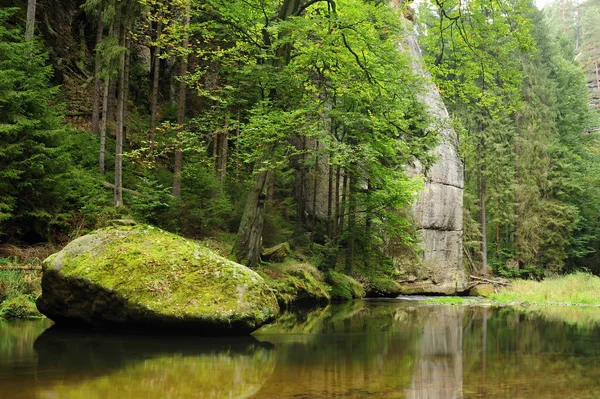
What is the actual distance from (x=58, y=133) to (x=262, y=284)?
7882 millimetres

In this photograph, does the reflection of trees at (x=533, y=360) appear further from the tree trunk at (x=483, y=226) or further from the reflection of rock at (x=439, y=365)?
the tree trunk at (x=483, y=226)

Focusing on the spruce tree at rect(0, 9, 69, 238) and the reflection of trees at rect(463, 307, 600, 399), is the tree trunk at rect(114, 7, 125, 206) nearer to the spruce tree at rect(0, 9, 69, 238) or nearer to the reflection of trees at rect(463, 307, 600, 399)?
the spruce tree at rect(0, 9, 69, 238)

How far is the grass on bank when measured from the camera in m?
19.2

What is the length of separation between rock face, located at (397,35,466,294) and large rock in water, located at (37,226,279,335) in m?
16.9

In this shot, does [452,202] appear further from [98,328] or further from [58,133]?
[98,328]

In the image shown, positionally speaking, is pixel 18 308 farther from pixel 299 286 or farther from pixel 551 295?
pixel 551 295

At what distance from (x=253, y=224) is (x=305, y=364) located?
27.6ft

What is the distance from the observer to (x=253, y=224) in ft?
46.0

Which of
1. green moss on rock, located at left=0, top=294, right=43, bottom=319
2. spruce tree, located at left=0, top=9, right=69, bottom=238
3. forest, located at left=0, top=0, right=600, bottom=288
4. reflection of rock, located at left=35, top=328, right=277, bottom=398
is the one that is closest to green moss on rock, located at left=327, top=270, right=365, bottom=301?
forest, located at left=0, top=0, right=600, bottom=288

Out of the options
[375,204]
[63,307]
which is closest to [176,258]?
[63,307]

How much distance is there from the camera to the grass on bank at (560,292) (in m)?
19.2

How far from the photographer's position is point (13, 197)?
12.0 metres

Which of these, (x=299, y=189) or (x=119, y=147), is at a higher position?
(x=119, y=147)

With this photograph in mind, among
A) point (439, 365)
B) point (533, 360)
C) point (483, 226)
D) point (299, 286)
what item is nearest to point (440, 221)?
point (483, 226)
